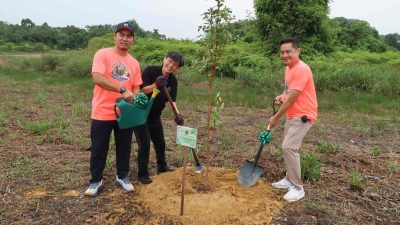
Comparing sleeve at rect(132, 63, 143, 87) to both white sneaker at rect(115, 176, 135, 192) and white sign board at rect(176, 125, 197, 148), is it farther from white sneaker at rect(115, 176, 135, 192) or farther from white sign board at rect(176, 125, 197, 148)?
white sneaker at rect(115, 176, 135, 192)

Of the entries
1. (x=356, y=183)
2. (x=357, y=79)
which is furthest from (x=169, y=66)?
(x=357, y=79)

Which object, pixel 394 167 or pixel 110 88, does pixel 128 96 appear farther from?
pixel 394 167

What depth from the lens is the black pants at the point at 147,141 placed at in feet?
13.2

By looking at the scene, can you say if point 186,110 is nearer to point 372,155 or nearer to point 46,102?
point 46,102

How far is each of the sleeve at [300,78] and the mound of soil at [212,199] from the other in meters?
1.15

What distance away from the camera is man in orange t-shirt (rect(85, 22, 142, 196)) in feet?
11.7

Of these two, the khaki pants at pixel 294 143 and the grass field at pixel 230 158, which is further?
the khaki pants at pixel 294 143

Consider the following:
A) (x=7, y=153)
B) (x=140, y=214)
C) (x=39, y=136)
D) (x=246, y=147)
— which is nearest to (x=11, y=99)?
(x=39, y=136)

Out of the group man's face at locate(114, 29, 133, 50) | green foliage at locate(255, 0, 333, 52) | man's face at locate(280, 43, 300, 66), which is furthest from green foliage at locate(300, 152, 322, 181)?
green foliage at locate(255, 0, 333, 52)

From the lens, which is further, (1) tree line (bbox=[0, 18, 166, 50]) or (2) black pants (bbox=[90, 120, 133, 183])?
(1) tree line (bbox=[0, 18, 166, 50])

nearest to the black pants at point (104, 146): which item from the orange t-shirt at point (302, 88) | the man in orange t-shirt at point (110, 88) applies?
the man in orange t-shirt at point (110, 88)

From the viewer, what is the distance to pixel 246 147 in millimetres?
5863

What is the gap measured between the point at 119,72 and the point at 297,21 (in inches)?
521

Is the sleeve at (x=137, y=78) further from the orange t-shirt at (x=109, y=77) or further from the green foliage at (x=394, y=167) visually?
the green foliage at (x=394, y=167)
